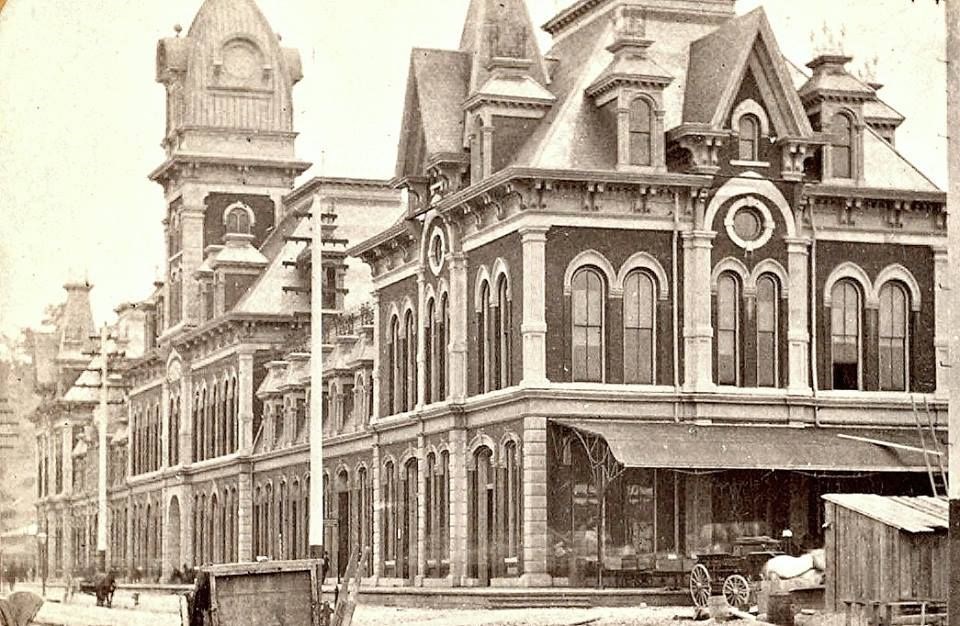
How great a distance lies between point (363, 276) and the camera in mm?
73625

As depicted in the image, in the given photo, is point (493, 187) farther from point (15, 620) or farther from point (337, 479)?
point (15, 620)

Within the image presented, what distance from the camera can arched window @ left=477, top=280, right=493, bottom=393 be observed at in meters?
46.9

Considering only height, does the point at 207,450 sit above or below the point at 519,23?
below

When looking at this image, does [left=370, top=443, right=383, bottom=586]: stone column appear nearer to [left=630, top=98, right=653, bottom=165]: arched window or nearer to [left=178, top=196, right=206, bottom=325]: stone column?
[left=630, top=98, right=653, bottom=165]: arched window

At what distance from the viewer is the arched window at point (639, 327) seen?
45094 millimetres

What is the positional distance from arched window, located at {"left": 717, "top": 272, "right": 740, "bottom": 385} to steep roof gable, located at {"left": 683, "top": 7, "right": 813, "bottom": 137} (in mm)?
3306

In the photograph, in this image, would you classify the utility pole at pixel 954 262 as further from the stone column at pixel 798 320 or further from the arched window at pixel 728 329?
the stone column at pixel 798 320

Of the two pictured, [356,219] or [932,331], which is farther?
[356,219]

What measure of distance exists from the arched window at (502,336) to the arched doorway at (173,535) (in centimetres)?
3565

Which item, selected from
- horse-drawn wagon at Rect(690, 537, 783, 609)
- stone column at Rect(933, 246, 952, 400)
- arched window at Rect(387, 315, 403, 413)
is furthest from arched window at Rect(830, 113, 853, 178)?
horse-drawn wagon at Rect(690, 537, 783, 609)

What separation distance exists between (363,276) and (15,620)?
49.7m

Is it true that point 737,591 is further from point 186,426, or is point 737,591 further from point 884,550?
point 186,426

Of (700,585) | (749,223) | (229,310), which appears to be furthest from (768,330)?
(229,310)

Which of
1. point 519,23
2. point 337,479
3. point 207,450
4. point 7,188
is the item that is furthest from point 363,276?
point 7,188
